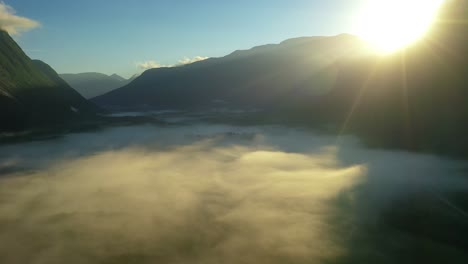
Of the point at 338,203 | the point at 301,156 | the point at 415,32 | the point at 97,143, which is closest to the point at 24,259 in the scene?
the point at 338,203

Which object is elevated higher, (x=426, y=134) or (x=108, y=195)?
(x=426, y=134)

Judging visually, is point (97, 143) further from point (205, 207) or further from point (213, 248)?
point (213, 248)

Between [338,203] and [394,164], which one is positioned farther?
[394,164]

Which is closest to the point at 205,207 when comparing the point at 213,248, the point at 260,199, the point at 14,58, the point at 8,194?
the point at 260,199

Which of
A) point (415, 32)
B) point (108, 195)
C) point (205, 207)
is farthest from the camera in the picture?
point (415, 32)

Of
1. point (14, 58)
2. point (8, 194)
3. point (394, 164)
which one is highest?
point (14, 58)

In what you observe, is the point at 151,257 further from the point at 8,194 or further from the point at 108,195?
the point at 8,194

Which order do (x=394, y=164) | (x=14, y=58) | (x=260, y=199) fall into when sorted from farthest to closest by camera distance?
(x=14, y=58) → (x=394, y=164) → (x=260, y=199)
